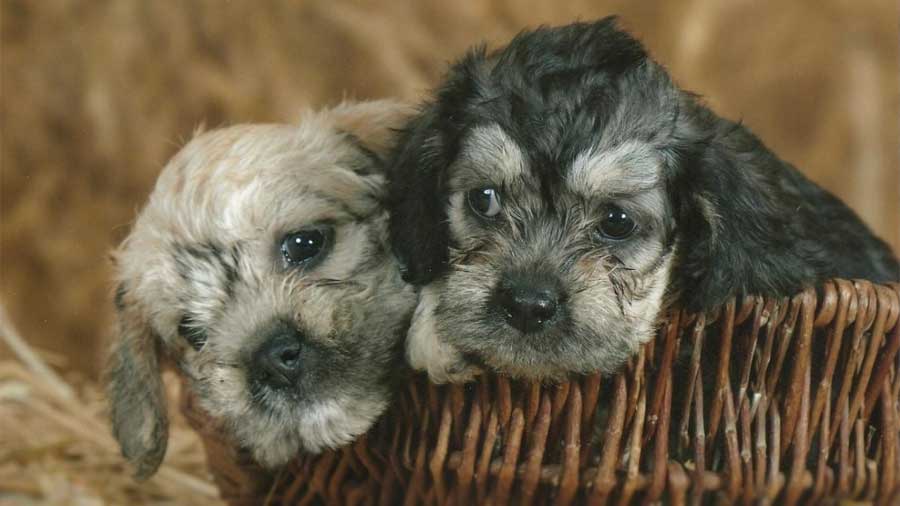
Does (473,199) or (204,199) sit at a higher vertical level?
(473,199)

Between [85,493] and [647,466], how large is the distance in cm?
218

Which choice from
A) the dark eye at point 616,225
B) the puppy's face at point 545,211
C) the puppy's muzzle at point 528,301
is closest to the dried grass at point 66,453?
the puppy's face at point 545,211

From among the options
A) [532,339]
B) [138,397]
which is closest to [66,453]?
[138,397]

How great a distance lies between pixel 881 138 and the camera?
488cm

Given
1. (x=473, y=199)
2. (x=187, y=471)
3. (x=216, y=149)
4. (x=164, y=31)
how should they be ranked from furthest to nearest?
(x=164, y=31) → (x=187, y=471) → (x=216, y=149) → (x=473, y=199)

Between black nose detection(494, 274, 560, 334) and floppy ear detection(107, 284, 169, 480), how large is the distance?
1130mm

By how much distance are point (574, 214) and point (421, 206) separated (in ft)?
1.30

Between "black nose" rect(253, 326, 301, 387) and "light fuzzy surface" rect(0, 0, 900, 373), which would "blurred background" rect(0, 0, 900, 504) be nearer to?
"light fuzzy surface" rect(0, 0, 900, 373)

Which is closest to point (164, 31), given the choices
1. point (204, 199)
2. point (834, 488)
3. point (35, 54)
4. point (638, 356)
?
point (35, 54)

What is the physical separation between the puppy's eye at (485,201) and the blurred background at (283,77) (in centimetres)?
231

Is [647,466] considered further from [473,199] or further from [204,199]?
[204,199]

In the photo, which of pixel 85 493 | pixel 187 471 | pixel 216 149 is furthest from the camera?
pixel 187 471

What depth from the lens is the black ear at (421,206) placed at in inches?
101

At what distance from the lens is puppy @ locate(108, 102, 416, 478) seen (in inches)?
96.7
